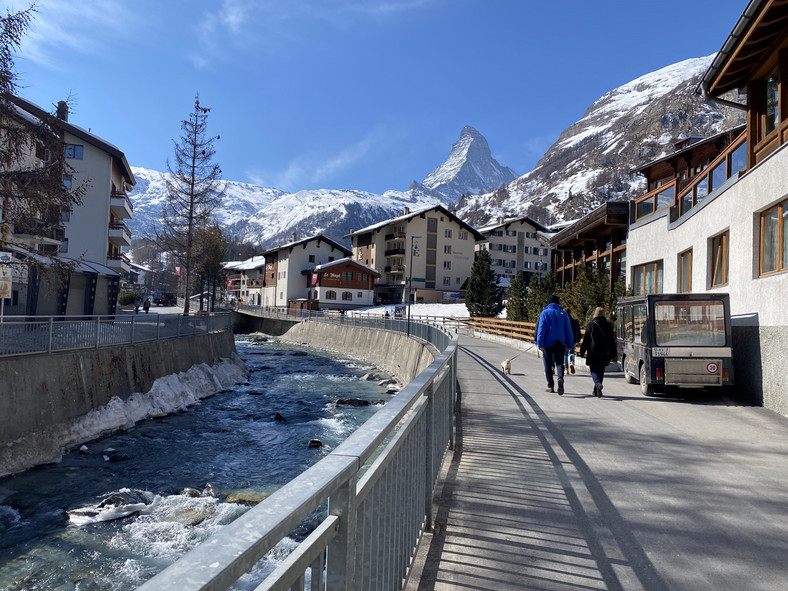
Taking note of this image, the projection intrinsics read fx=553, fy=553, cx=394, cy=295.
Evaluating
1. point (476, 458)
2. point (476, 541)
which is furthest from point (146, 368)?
point (476, 541)

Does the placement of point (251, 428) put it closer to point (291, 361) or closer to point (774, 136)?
point (774, 136)

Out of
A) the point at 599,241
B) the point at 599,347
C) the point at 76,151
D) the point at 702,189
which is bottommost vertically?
the point at 599,347

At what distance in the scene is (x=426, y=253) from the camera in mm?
78000

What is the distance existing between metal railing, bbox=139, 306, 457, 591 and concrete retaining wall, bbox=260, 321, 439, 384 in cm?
1085

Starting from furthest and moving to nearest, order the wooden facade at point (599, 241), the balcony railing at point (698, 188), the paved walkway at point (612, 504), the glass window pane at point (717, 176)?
the wooden facade at point (599, 241), the glass window pane at point (717, 176), the balcony railing at point (698, 188), the paved walkway at point (612, 504)

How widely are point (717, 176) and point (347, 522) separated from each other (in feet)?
52.0

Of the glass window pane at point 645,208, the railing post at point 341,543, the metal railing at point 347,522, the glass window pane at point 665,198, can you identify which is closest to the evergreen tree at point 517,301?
the glass window pane at point 645,208

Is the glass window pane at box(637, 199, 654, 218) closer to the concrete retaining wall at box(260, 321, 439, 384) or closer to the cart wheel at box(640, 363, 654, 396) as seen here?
the concrete retaining wall at box(260, 321, 439, 384)

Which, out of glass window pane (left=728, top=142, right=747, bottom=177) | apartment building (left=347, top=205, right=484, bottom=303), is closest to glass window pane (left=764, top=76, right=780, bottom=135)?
glass window pane (left=728, top=142, right=747, bottom=177)

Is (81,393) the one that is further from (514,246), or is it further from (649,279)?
(514,246)

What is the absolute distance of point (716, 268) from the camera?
14305 mm

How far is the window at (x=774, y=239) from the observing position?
1041 centimetres

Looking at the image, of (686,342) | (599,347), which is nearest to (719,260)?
(686,342)

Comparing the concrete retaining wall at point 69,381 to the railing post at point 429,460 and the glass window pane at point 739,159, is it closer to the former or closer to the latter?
the railing post at point 429,460
